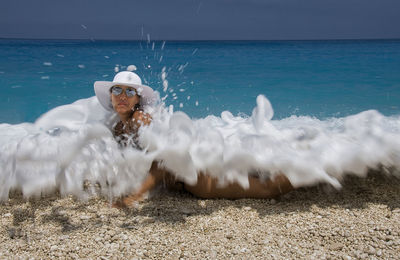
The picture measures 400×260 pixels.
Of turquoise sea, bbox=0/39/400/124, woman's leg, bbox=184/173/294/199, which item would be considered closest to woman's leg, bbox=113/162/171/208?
woman's leg, bbox=184/173/294/199

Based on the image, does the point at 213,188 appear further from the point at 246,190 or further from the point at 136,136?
the point at 136,136

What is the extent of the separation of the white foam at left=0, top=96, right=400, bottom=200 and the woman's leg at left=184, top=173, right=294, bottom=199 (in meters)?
0.05

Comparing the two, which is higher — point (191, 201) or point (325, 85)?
point (325, 85)

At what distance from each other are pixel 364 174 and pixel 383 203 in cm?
32

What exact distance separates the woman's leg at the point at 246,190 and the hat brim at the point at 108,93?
120 centimetres

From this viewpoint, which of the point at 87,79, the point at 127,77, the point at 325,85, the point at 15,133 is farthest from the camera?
the point at 87,79

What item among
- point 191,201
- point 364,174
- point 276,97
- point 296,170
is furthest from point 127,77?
point 276,97

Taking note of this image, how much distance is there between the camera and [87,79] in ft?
42.2

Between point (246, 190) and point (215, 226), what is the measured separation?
49 cm

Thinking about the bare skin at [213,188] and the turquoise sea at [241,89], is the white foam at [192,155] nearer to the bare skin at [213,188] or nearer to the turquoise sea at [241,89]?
the bare skin at [213,188]

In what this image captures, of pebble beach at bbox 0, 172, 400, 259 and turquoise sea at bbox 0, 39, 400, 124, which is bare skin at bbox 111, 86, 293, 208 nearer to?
pebble beach at bbox 0, 172, 400, 259

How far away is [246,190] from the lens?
2.50 m

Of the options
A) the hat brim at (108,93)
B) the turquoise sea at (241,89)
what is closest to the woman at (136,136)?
the hat brim at (108,93)

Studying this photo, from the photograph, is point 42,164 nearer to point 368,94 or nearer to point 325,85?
point 368,94
